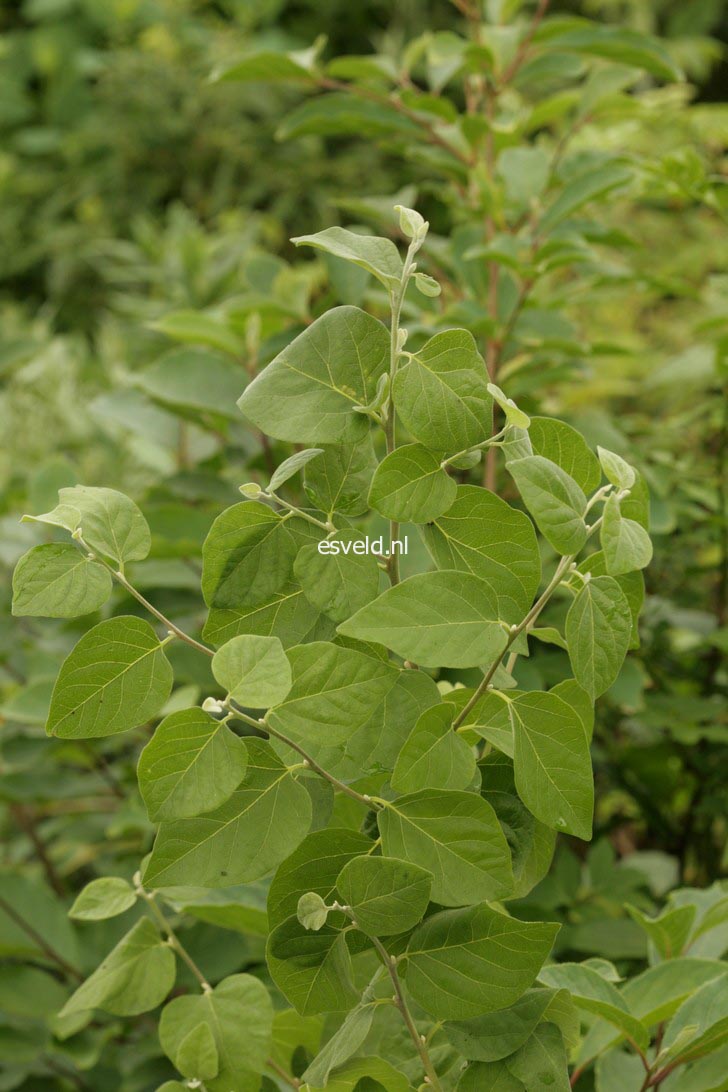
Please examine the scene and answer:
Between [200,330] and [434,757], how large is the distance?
432 millimetres

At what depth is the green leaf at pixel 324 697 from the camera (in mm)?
311

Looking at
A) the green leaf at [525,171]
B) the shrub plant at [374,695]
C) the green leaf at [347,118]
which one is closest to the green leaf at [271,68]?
the green leaf at [347,118]

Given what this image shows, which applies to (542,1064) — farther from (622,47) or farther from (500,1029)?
(622,47)

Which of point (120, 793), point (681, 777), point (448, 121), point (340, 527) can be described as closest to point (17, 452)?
point (120, 793)

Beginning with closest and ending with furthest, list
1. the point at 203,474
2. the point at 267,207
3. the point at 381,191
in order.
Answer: the point at 203,474 < the point at 381,191 < the point at 267,207

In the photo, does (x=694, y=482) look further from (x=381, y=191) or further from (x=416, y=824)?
(x=381, y=191)

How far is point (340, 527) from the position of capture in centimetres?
35

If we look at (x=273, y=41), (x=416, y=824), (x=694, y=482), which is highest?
(x=416, y=824)

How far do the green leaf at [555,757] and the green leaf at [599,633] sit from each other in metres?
0.01

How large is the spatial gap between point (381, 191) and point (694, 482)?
8.00 feet

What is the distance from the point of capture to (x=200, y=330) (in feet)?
2.23

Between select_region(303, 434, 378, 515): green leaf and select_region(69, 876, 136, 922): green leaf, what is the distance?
16 cm

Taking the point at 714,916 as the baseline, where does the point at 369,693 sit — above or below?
above

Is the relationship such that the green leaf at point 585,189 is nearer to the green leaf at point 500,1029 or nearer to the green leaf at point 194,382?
the green leaf at point 194,382
